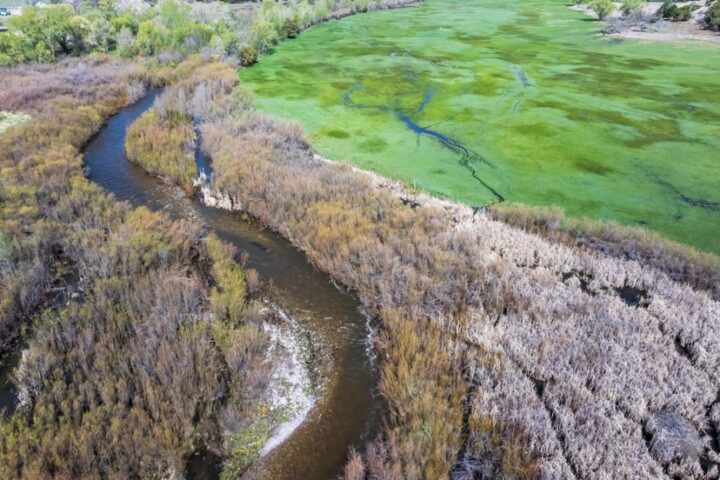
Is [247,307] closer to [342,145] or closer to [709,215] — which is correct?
[342,145]

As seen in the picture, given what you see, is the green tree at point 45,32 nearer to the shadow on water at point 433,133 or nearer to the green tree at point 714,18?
the shadow on water at point 433,133

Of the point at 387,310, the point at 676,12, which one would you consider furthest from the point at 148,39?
the point at 676,12

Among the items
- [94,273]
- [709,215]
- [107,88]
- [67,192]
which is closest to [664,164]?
[709,215]

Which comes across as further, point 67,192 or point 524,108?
point 524,108

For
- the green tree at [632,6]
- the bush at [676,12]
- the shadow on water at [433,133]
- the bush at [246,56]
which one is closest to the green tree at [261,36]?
the bush at [246,56]

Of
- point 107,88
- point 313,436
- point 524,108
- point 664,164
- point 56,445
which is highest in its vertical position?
point 107,88
